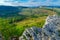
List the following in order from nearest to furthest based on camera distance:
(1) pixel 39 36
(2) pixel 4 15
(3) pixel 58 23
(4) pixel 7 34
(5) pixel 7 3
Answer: (1) pixel 39 36 < (3) pixel 58 23 < (4) pixel 7 34 < (2) pixel 4 15 < (5) pixel 7 3

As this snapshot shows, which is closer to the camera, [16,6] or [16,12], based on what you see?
[16,12]

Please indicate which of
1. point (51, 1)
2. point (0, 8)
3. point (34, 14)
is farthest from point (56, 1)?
point (0, 8)

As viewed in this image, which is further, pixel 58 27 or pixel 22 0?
pixel 22 0

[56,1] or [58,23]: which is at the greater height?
[58,23]

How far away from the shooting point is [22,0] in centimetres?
2505

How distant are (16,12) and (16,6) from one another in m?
1.82

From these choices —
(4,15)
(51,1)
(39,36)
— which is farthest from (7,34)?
(51,1)

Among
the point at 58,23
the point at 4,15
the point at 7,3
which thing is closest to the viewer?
the point at 58,23

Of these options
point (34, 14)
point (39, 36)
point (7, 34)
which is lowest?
point (34, 14)

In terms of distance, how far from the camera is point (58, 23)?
382 inches

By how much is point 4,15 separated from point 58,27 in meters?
14.3

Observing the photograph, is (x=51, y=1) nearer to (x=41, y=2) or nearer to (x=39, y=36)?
(x=41, y=2)

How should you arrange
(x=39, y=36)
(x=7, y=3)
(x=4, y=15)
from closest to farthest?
(x=39, y=36)
(x=4, y=15)
(x=7, y=3)

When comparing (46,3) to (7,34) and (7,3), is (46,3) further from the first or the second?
(7,34)
